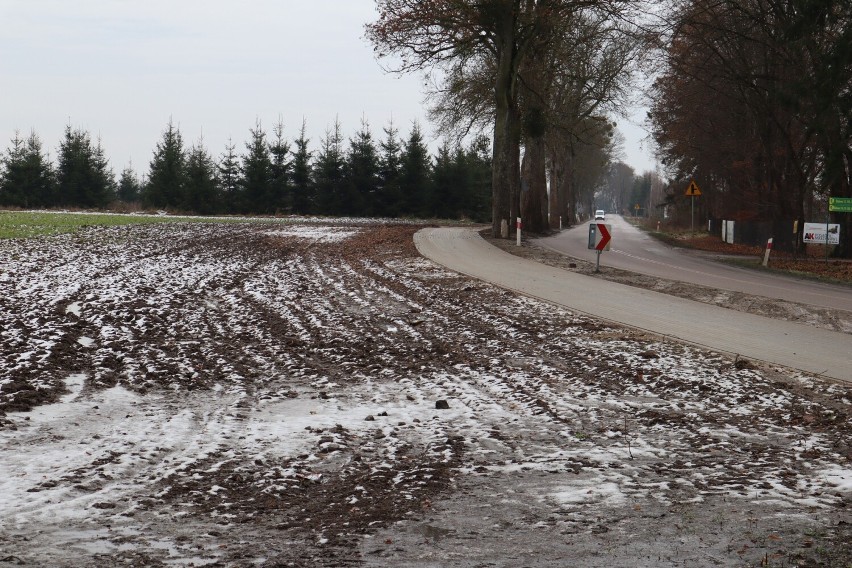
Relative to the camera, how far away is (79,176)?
204 ft

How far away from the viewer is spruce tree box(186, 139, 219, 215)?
6234cm

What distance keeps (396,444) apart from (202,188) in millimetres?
57369

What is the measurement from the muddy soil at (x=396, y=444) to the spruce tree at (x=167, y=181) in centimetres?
4995

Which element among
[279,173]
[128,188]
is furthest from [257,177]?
[128,188]

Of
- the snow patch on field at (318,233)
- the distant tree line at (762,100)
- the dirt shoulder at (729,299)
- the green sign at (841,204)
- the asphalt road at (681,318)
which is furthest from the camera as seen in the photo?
the snow patch on field at (318,233)

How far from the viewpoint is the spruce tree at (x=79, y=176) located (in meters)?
62.4

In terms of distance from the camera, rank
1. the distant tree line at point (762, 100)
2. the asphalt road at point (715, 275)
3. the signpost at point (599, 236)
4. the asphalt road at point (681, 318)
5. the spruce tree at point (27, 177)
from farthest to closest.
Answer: the spruce tree at point (27, 177), the distant tree line at point (762, 100), the signpost at point (599, 236), the asphalt road at point (715, 275), the asphalt road at point (681, 318)

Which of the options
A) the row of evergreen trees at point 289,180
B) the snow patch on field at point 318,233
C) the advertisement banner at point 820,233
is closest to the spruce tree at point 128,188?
the row of evergreen trees at point 289,180

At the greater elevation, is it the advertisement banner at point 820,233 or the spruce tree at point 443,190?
the spruce tree at point 443,190

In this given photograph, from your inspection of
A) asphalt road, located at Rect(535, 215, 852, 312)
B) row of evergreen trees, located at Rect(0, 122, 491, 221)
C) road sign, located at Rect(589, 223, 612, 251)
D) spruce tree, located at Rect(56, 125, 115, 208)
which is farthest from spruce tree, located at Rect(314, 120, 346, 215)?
road sign, located at Rect(589, 223, 612, 251)

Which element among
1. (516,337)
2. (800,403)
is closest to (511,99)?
(516,337)

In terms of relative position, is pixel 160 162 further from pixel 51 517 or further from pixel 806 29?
pixel 51 517

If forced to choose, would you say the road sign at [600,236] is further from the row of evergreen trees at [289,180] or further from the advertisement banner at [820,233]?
the row of evergreen trees at [289,180]

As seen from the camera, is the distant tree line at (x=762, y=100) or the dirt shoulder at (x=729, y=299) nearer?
the dirt shoulder at (x=729, y=299)
